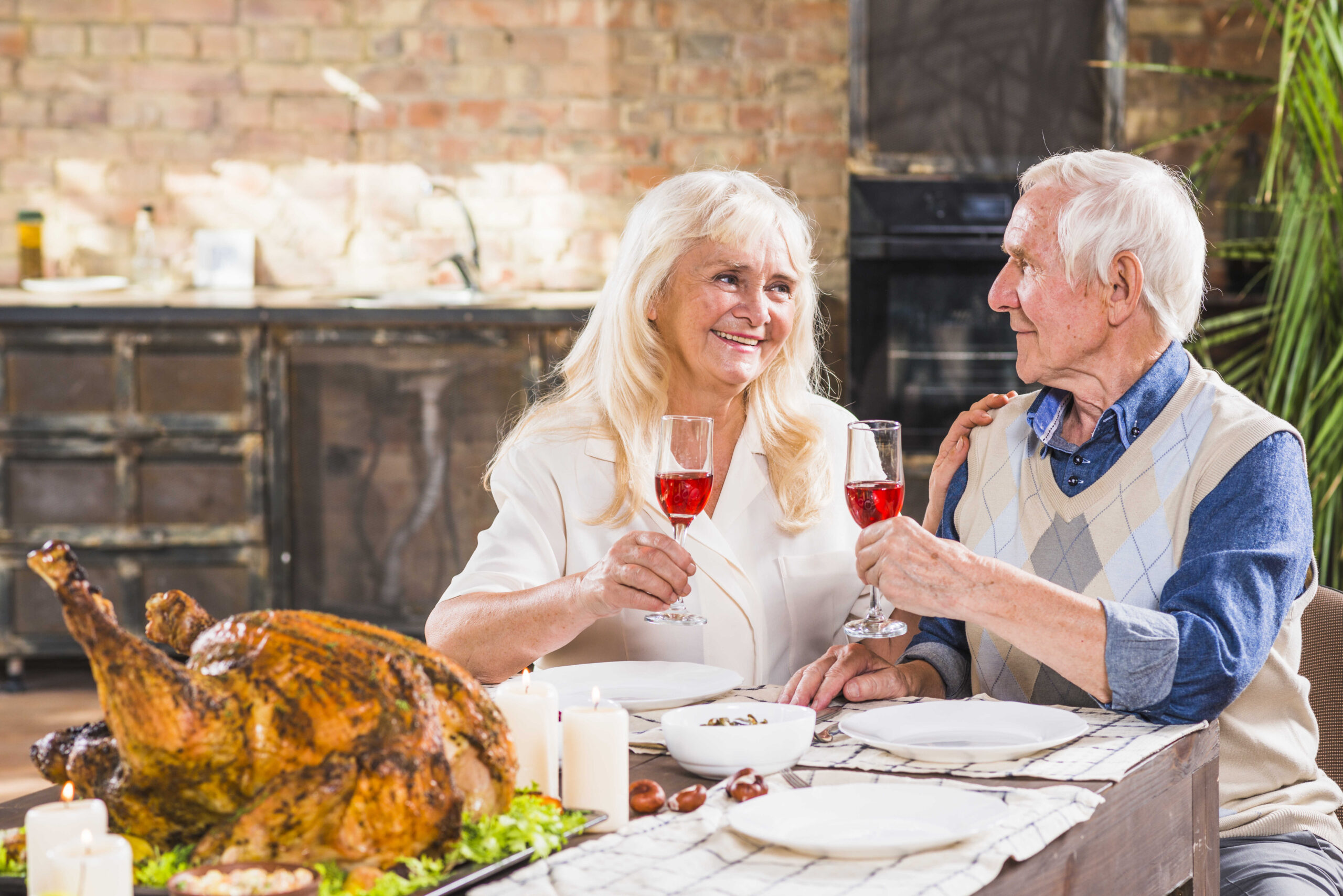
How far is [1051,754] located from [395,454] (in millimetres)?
3165

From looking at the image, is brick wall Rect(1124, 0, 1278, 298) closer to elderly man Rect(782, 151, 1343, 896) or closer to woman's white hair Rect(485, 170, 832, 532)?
woman's white hair Rect(485, 170, 832, 532)

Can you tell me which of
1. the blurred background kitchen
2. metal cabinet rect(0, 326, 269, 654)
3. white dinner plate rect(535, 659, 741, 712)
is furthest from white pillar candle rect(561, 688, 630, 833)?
metal cabinet rect(0, 326, 269, 654)

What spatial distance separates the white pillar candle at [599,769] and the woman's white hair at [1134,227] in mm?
947

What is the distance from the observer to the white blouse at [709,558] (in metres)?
2.00

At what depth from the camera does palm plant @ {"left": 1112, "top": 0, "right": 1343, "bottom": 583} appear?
3.18 metres

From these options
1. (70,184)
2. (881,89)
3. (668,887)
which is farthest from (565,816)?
(70,184)

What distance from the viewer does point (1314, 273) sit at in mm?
3330

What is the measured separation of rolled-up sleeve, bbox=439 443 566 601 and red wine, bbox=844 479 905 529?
1.84 ft

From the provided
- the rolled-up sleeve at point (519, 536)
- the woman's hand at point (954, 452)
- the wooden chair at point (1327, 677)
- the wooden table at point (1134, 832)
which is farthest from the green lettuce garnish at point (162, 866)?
the wooden chair at point (1327, 677)

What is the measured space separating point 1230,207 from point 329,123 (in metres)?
3.17

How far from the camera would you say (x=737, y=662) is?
6.65 ft

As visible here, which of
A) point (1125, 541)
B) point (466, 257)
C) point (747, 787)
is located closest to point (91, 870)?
point (747, 787)

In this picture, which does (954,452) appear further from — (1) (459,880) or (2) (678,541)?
(1) (459,880)

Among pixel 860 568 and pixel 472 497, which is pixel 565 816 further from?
pixel 472 497
